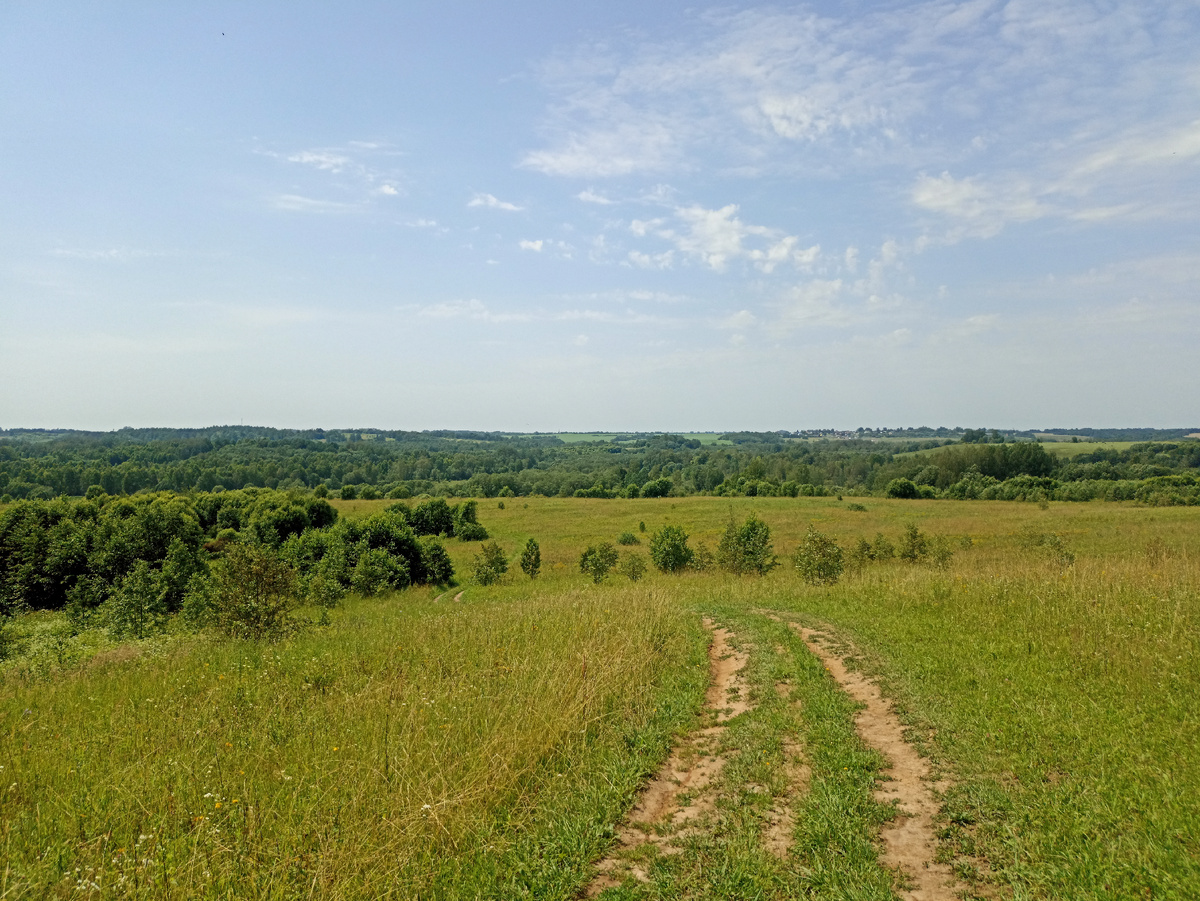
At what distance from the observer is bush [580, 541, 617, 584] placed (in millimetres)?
38781

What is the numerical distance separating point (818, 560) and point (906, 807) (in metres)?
16.6

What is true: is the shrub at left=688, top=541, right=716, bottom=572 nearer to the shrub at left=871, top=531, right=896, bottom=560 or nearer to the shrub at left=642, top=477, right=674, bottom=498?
the shrub at left=871, top=531, right=896, bottom=560

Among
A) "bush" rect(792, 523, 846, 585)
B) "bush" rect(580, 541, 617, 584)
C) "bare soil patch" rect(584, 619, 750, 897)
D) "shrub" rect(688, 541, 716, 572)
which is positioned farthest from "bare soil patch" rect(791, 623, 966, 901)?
"bush" rect(580, 541, 617, 584)

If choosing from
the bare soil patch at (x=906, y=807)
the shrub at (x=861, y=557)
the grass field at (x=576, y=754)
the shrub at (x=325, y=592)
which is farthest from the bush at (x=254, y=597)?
the shrub at (x=861, y=557)

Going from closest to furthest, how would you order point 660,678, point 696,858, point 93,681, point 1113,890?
point 1113,890 → point 696,858 → point 660,678 → point 93,681

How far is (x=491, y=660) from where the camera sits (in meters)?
9.55

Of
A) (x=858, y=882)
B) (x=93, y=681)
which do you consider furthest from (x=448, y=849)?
(x=93, y=681)

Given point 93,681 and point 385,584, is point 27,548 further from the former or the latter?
point 93,681

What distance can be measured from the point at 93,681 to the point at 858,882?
1196 cm

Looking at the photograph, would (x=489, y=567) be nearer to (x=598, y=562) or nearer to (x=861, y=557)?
(x=598, y=562)

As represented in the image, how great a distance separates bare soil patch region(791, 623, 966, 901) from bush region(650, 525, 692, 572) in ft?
101

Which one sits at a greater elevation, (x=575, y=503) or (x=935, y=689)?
(x=935, y=689)

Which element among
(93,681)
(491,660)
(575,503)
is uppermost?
(491,660)

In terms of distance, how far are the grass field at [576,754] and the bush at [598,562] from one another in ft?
87.8
